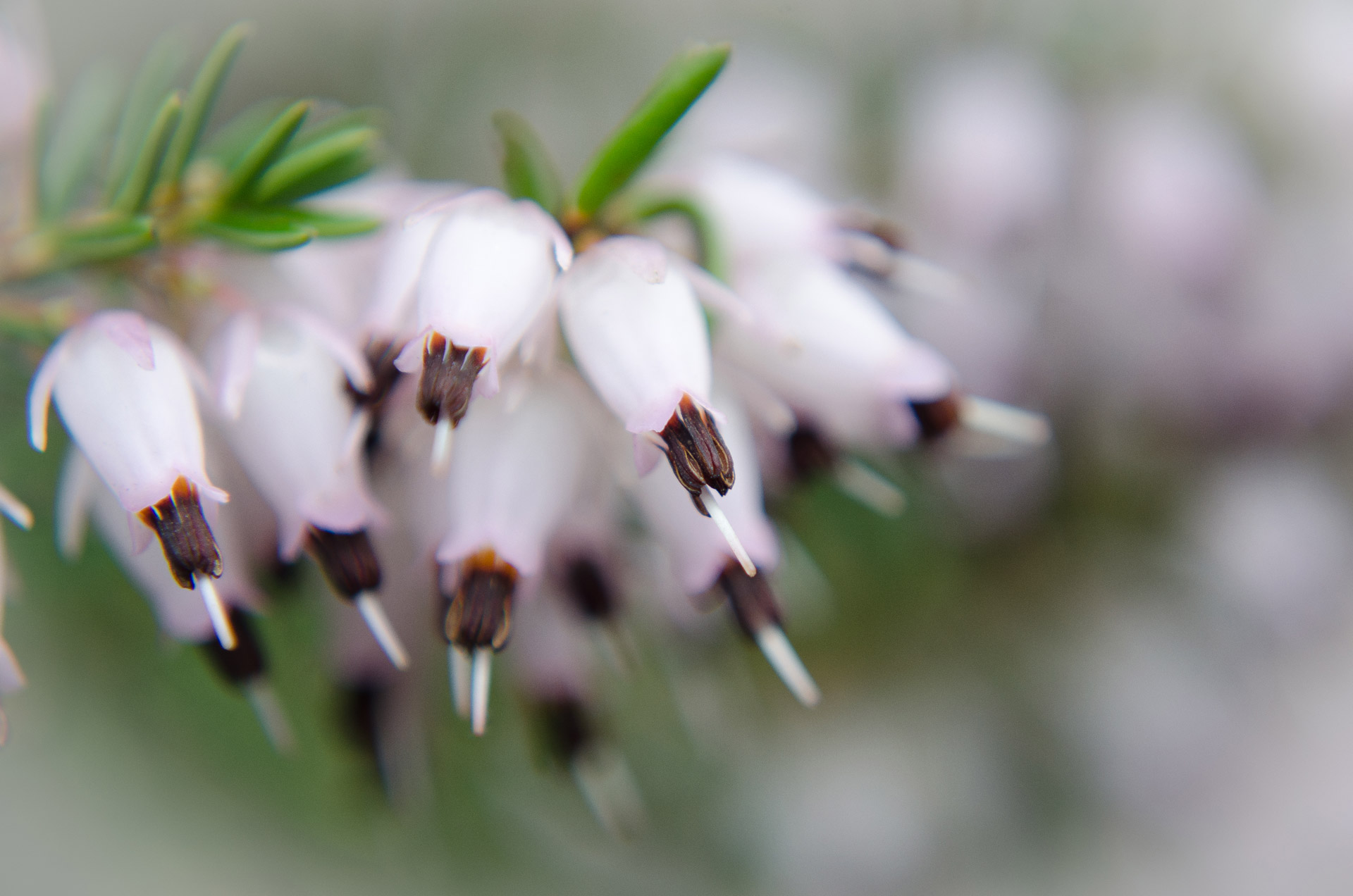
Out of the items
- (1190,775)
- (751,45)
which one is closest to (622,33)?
(751,45)

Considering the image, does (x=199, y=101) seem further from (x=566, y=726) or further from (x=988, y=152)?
(x=988, y=152)

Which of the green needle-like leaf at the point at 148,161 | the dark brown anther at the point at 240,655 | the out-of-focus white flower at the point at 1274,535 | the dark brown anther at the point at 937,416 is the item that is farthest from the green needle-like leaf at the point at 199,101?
the out-of-focus white flower at the point at 1274,535

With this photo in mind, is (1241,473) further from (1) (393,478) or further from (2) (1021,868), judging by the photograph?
(1) (393,478)

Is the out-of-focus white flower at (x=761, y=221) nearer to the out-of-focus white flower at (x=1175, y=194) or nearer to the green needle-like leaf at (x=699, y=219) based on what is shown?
the green needle-like leaf at (x=699, y=219)

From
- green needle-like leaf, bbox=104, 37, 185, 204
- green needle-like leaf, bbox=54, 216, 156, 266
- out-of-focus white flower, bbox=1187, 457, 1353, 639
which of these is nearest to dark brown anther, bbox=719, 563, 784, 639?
green needle-like leaf, bbox=54, 216, 156, 266

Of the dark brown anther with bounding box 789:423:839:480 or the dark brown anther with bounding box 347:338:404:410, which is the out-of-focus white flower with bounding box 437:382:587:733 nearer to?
the dark brown anther with bounding box 347:338:404:410

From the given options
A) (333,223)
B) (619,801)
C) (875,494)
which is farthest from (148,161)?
(619,801)
